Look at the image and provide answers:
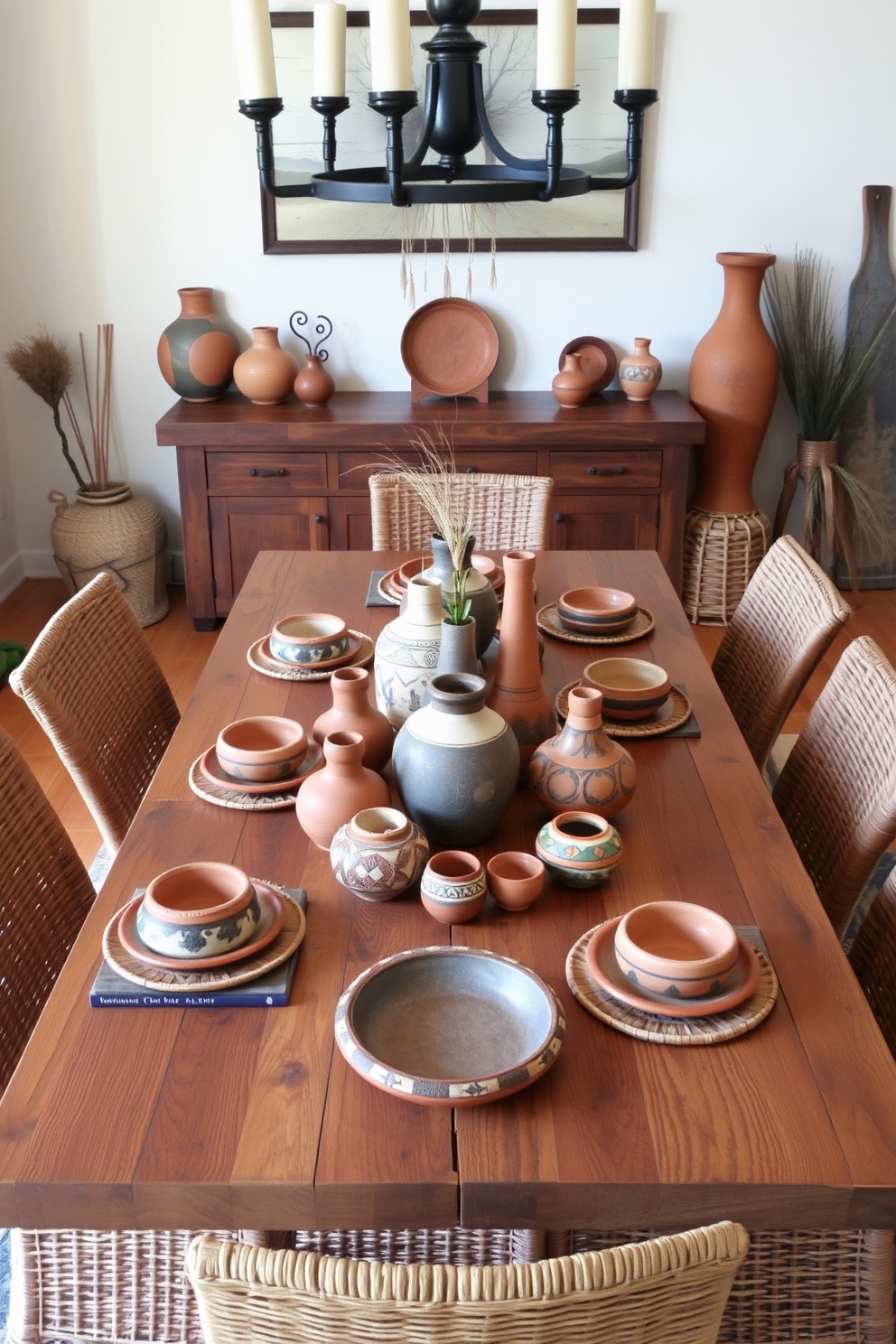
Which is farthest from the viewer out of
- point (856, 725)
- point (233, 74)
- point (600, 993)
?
point (233, 74)

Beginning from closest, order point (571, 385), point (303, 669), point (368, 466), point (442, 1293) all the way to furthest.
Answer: point (442, 1293) → point (303, 669) → point (368, 466) → point (571, 385)

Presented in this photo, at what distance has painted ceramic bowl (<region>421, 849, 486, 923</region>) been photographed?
1.44m

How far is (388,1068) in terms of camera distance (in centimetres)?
121

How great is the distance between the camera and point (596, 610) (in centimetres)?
233

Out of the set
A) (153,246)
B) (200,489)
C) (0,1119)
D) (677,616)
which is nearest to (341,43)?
(677,616)

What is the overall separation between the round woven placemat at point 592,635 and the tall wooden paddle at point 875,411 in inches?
95.8

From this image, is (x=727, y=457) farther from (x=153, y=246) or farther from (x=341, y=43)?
(x=341, y=43)

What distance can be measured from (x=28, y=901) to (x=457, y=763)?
60 cm

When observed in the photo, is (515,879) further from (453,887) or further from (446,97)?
(446,97)

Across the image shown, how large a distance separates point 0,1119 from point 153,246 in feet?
12.1

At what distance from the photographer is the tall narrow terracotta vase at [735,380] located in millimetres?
4105

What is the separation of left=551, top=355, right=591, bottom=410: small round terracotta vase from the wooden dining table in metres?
2.77

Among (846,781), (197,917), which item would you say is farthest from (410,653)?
(846,781)

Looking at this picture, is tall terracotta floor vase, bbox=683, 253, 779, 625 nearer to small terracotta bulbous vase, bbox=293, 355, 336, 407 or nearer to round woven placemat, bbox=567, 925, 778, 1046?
small terracotta bulbous vase, bbox=293, 355, 336, 407
